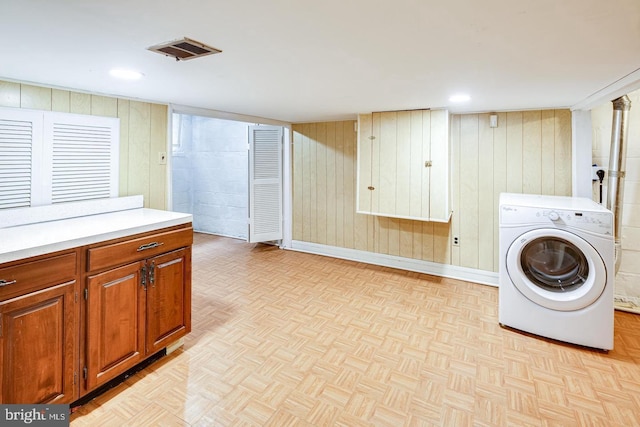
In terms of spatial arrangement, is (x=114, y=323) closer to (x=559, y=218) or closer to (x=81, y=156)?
(x=81, y=156)

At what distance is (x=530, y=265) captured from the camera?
2.58 meters

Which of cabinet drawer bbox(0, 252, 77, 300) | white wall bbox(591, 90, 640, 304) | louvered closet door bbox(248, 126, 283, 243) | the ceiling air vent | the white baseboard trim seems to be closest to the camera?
cabinet drawer bbox(0, 252, 77, 300)

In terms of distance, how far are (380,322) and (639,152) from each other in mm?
2676

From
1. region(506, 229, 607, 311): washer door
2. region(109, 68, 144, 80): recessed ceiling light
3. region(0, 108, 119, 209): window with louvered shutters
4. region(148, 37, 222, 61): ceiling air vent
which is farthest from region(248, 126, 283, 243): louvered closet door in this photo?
region(506, 229, 607, 311): washer door

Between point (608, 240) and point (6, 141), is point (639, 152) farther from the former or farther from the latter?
point (6, 141)

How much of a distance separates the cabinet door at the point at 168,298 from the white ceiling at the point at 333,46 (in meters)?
1.19

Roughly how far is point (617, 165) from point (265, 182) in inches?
152

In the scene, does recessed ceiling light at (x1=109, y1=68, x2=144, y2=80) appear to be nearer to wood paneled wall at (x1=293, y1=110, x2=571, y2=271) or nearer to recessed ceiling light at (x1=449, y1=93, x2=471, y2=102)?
recessed ceiling light at (x1=449, y1=93, x2=471, y2=102)

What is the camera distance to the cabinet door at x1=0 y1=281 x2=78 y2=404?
4.68 ft

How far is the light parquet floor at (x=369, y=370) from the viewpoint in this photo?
5.67 ft

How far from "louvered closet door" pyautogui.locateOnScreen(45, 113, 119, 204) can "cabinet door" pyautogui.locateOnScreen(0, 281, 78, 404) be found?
3.48 feet

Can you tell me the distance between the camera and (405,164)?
3.48 meters

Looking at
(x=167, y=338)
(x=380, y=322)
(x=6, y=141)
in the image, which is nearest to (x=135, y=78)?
(x=6, y=141)

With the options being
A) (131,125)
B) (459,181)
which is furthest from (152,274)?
(459,181)
